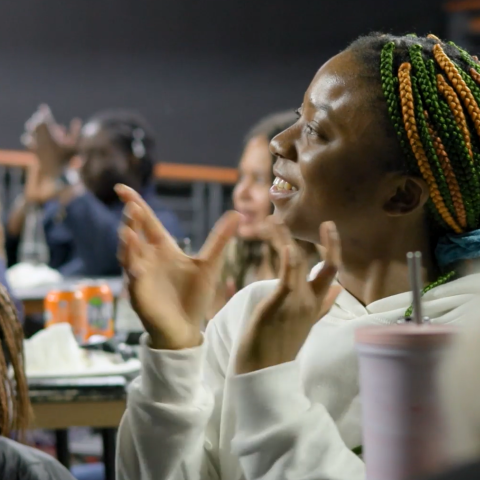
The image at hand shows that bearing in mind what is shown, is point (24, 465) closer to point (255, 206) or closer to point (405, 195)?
point (405, 195)

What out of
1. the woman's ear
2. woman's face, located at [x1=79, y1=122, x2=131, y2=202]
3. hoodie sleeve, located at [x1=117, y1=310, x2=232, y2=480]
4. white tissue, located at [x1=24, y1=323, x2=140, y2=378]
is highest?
woman's face, located at [x1=79, y1=122, x2=131, y2=202]

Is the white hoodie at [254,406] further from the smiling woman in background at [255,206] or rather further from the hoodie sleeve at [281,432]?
the smiling woman in background at [255,206]

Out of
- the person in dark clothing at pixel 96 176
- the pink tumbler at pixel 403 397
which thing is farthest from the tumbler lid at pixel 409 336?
the person in dark clothing at pixel 96 176

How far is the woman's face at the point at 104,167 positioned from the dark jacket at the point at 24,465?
298 cm

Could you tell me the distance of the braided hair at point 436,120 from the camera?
0.88 meters

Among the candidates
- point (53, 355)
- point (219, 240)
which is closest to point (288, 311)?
point (219, 240)

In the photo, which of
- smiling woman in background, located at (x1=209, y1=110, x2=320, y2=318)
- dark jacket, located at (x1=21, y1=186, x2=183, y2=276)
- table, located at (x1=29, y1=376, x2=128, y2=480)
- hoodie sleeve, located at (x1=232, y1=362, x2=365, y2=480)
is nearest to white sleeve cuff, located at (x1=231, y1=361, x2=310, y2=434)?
hoodie sleeve, located at (x1=232, y1=362, x2=365, y2=480)

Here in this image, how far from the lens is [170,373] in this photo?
81 centimetres

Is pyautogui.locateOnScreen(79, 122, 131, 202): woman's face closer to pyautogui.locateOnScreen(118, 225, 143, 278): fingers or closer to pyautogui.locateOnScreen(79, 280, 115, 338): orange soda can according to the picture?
pyautogui.locateOnScreen(79, 280, 115, 338): orange soda can

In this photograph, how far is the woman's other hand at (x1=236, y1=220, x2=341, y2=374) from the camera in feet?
Answer: 2.32

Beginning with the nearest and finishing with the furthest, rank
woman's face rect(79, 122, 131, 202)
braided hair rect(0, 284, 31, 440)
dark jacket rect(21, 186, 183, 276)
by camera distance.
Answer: braided hair rect(0, 284, 31, 440)
dark jacket rect(21, 186, 183, 276)
woman's face rect(79, 122, 131, 202)

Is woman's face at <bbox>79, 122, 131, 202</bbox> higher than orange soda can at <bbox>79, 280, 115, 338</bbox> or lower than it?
higher

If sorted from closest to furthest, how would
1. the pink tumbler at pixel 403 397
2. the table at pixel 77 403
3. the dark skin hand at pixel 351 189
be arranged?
the pink tumbler at pixel 403 397, the dark skin hand at pixel 351 189, the table at pixel 77 403

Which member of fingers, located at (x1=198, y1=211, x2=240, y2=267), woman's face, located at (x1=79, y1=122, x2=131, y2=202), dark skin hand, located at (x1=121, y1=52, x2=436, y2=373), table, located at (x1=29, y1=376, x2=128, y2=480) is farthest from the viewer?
woman's face, located at (x1=79, y1=122, x2=131, y2=202)
